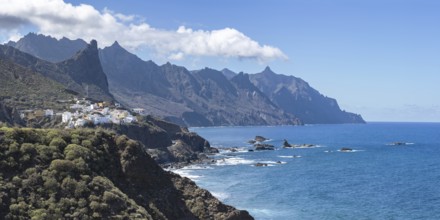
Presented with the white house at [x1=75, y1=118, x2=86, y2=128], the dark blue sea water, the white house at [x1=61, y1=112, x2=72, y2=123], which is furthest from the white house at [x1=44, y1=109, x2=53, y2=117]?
the dark blue sea water

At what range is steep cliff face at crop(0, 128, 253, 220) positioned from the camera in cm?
2612

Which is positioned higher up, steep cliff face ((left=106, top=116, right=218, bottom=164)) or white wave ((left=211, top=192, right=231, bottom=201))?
steep cliff face ((left=106, top=116, right=218, bottom=164))

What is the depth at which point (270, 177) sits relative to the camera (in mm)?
101938

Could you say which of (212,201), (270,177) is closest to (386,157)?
(270,177)

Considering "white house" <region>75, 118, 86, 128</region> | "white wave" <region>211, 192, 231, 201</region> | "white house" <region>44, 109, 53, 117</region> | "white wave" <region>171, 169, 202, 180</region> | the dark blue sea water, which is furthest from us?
"white house" <region>44, 109, 53, 117</region>

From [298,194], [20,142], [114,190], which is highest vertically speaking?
[20,142]

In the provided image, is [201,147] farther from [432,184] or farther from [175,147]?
[432,184]

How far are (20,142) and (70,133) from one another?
10.9ft

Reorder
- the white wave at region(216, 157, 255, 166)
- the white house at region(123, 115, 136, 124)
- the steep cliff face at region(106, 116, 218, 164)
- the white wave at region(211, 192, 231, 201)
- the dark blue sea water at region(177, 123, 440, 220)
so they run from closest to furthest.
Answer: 1. the dark blue sea water at region(177, 123, 440, 220)
2. the white wave at region(211, 192, 231, 201)
3. the white wave at region(216, 157, 255, 166)
4. the steep cliff face at region(106, 116, 218, 164)
5. the white house at region(123, 115, 136, 124)

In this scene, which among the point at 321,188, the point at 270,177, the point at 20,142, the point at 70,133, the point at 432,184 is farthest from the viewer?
the point at 270,177

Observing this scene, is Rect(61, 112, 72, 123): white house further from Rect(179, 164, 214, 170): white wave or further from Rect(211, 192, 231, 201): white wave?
Rect(211, 192, 231, 201): white wave

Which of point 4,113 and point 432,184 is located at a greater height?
point 4,113

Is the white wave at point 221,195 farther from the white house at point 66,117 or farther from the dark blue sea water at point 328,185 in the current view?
the white house at point 66,117

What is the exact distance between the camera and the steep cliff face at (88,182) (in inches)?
1029
